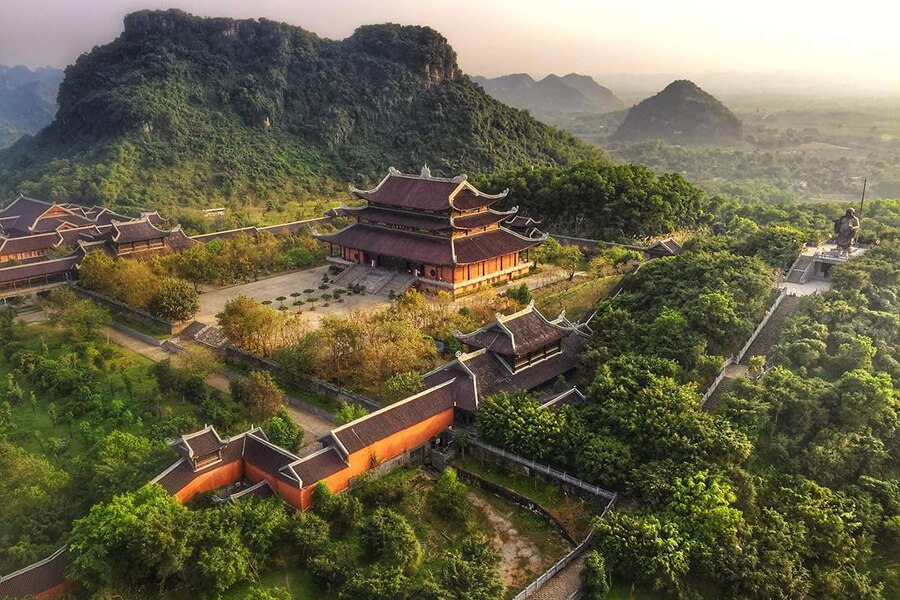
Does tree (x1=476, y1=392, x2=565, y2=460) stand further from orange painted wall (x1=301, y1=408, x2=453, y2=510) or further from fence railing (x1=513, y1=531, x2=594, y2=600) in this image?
fence railing (x1=513, y1=531, x2=594, y2=600)

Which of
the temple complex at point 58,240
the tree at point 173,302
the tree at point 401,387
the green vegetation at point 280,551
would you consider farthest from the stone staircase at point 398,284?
the green vegetation at point 280,551

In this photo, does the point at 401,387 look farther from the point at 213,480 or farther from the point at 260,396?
the point at 213,480

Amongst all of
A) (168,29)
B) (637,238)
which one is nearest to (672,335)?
(637,238)

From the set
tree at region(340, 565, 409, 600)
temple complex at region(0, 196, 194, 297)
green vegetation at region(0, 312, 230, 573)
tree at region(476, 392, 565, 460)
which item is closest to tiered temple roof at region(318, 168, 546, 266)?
temple complex at region(0, 196, 194, 297)

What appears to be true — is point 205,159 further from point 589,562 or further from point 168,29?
point 589,562

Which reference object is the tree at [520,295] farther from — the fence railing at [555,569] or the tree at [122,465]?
the tree at [122,465]
